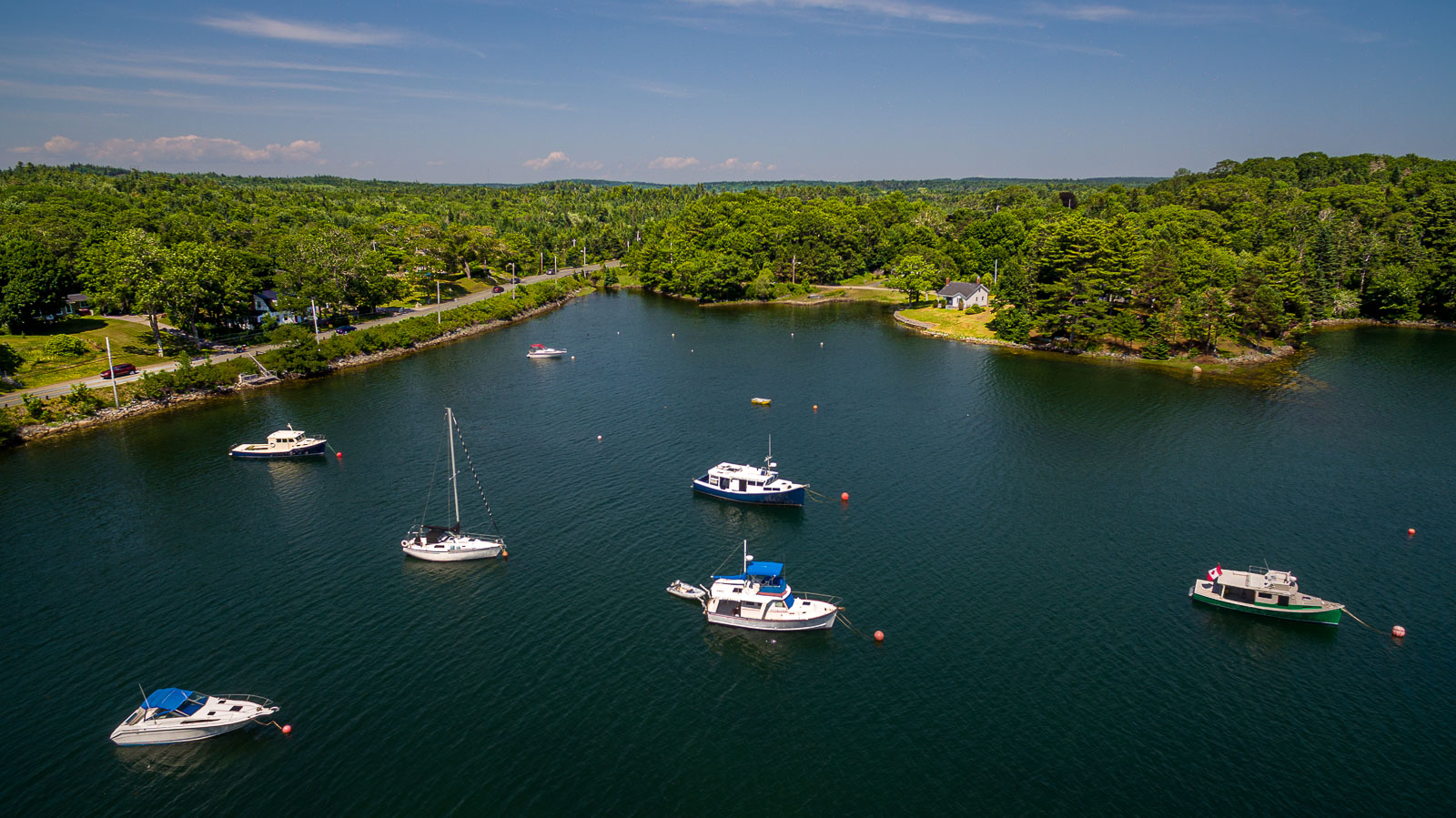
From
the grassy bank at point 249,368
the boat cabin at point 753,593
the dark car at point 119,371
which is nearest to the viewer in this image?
the boat cabin at point 753,593

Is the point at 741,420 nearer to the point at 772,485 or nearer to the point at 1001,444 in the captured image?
the point at 772,485

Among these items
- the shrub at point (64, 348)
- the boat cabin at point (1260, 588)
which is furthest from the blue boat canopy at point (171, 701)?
the shrub at point (64, 348)

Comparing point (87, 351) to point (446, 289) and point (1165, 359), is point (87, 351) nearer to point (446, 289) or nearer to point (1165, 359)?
point (446, 289)

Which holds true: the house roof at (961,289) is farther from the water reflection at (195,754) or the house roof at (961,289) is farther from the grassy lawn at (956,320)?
the water reflection at (195,754)

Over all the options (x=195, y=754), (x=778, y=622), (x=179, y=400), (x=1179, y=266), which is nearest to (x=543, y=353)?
(x=179, y=400)

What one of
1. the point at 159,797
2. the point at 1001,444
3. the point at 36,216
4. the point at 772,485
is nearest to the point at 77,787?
the point at 159,797

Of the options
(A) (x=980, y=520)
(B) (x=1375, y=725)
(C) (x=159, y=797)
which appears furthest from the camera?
(A) (x=980, y=520)
